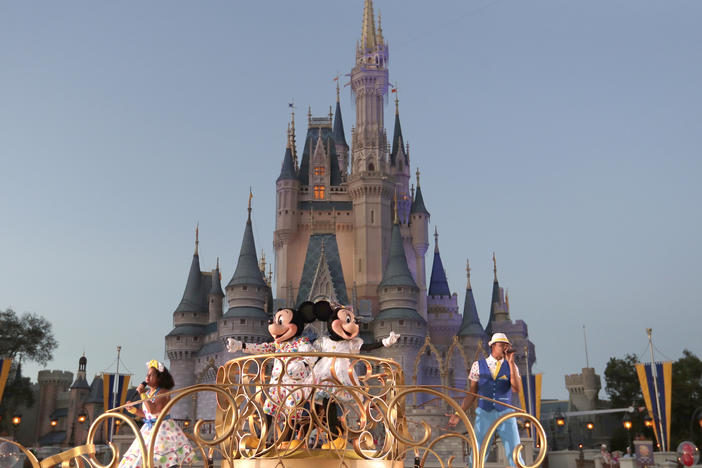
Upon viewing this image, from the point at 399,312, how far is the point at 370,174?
10845 mm

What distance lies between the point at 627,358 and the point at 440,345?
12.2m

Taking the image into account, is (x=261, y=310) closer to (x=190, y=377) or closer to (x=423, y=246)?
(x=190, y=377)

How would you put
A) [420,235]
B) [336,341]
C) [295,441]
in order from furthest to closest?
[420,235]
[336,341]
[295,441]

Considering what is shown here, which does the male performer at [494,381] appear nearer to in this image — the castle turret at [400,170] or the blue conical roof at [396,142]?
the castle turret at [400,170]

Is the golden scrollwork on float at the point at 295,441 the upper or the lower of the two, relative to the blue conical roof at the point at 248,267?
lower

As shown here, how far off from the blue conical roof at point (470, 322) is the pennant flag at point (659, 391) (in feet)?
80.1

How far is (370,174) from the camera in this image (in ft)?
166

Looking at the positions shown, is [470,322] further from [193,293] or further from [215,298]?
[193,293]

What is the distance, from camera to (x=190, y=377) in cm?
4731

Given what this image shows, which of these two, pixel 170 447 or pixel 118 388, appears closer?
pixel 170 447

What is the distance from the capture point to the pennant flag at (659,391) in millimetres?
23312

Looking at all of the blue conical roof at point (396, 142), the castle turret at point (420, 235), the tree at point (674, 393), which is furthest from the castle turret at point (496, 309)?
the blue conical roof at point (396, 142)

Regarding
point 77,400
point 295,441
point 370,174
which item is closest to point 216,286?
point 370,174

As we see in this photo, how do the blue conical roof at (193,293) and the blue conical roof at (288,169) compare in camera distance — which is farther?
the blue conical roof at (288,169)
